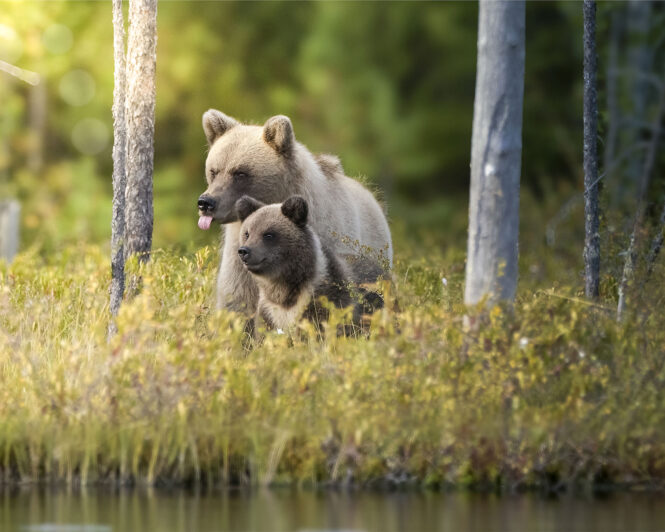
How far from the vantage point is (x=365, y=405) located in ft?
21.1

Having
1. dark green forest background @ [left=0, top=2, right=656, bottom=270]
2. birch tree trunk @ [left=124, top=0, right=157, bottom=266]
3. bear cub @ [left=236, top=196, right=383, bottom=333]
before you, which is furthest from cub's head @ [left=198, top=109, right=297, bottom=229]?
dark green forest background @ [left=0, top=2, right=656, bottom=270]

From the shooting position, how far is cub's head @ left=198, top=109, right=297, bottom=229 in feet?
28.8

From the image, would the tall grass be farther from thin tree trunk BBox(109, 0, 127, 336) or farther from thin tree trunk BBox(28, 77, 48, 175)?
thin tree trunk BBox(28, 77, 48, 175)

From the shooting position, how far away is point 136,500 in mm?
5793

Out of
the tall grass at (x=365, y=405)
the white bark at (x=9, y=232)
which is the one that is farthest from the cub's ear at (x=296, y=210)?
the white bark at (x=9, y=232)

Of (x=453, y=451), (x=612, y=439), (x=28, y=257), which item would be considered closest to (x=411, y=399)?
(x=453, y=451)

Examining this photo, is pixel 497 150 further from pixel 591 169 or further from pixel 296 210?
pixel 591 169

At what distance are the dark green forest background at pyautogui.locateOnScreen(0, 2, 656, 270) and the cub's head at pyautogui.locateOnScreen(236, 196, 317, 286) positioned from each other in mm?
10201

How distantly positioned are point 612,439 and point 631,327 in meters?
0.90

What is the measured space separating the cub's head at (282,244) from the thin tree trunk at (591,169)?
193 centimetres

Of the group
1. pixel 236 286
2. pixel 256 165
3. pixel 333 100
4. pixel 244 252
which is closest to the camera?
pixel 244 252

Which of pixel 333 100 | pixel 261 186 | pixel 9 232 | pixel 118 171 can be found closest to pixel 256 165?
pixel 261 186

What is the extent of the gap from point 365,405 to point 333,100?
1439 centimetres

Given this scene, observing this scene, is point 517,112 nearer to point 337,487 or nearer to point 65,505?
point 337,487
